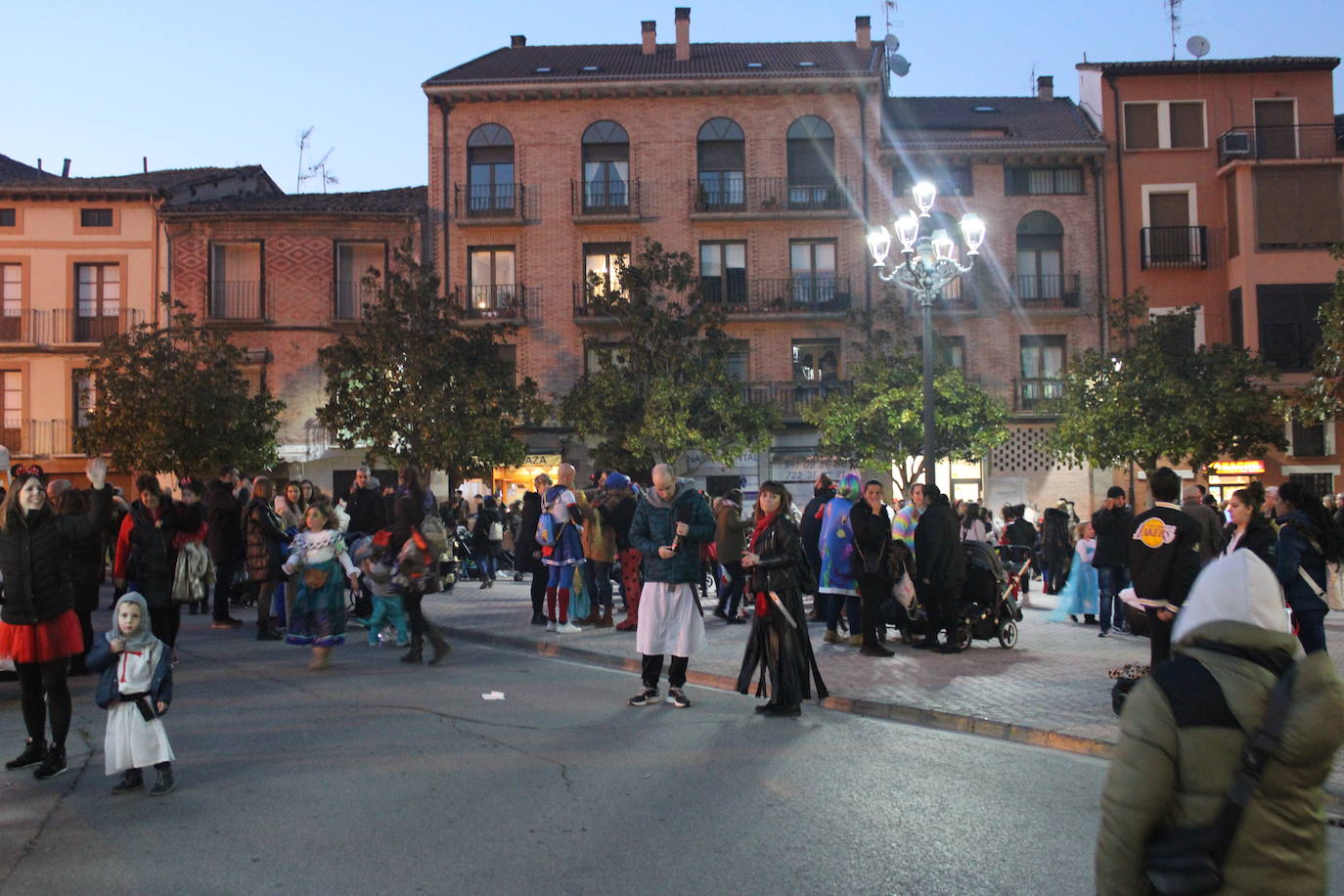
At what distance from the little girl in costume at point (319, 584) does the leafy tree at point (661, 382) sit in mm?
19512

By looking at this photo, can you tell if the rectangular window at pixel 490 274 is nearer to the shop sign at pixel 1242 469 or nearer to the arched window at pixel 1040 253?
the arched window at pixel 1040 253

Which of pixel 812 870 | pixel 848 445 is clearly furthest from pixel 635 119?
pixel 812 870

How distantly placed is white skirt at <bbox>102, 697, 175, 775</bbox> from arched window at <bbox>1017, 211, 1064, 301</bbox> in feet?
108

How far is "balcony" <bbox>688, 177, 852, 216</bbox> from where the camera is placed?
1430 inches

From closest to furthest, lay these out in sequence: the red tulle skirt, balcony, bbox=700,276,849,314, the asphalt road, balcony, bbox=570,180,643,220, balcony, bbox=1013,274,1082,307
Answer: the asphalt road < the red tulle skirt < balcony, bbox=1013,274,1082,307 < balcony, bbox=700,276,849,314 < balcony, bbox=570,180,643,220

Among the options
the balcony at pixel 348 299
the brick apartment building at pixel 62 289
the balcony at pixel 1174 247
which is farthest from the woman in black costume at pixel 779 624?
the brick apartment building at pixel 62 289

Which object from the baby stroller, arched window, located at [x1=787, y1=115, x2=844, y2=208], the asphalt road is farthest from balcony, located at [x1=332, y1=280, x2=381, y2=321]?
the asphalt road

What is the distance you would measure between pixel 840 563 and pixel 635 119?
26.9 m

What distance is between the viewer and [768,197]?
3653 cm

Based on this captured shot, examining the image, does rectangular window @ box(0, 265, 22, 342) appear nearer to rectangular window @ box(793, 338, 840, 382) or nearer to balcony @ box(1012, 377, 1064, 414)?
rectangular window @ box(793, 338, 840, 382)

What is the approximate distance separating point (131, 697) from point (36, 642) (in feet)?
2.87

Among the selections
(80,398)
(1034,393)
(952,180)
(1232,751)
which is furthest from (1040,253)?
(1232,751)

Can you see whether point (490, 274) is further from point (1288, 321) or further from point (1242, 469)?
point (1288, 321)

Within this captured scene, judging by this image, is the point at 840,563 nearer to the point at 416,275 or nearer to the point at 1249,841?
the point at 1249,841
